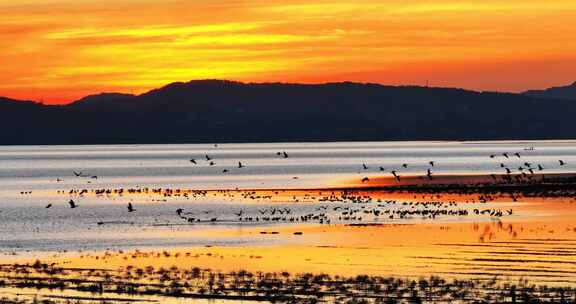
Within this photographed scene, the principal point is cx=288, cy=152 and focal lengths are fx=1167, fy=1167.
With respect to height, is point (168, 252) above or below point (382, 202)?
below

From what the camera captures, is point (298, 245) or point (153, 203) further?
point (153, 203)

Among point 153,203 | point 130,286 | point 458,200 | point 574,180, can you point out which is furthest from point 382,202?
point 130,286

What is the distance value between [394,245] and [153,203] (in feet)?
141

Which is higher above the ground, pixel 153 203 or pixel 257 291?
pixel 153 203

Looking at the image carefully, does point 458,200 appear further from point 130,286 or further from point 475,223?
point 130,286

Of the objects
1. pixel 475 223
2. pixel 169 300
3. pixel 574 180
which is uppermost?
pixel 574 180

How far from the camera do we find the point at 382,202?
82.1 metres

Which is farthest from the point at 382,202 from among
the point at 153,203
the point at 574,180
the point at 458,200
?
the point at 574,180

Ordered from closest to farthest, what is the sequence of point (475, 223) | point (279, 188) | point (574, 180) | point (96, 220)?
point (475, 223) → point (96, 220) → point (574, 180) → point (279, 188)

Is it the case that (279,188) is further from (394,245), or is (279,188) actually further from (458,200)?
(394,245)

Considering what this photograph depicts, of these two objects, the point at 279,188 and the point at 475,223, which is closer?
the point at 475,223

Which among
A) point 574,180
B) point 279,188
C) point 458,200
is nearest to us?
point 458,200

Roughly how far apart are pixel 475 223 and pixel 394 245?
40.1 feet

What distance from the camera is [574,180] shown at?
342 feet
